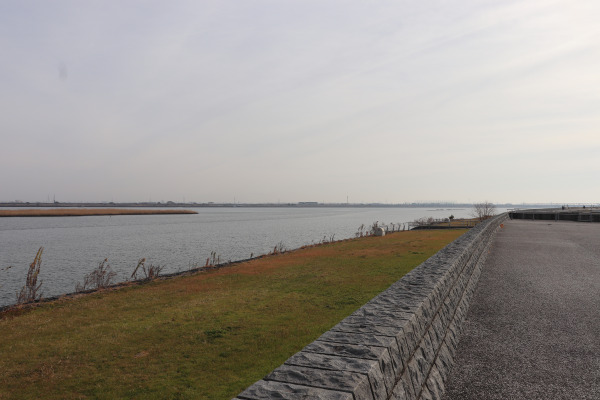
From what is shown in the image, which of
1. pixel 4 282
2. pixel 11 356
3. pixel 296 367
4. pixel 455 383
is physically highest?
pixel 296 367

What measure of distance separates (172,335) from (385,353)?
291 inches

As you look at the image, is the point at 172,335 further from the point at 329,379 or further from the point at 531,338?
the point at 531,338

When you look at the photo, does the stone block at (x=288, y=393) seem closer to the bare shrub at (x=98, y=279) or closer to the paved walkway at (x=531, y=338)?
the paved walkway at (x=531, y=338)

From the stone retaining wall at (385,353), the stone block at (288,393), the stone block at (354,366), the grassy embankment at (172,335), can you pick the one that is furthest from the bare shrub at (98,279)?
the stone block at (288,393)

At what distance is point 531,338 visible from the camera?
6.62 m

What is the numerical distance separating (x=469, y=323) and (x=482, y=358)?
1.79 m

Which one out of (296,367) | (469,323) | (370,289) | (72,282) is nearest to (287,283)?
(370,289)

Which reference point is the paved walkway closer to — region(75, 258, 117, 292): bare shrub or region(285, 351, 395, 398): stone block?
region(285, 351, 395, 398): stone block

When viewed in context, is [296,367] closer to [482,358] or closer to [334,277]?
[482,358]

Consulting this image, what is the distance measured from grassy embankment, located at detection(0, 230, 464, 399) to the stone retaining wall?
3065 mm

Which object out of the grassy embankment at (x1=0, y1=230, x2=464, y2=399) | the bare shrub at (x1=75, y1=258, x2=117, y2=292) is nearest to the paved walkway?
the grassy embankment at (x1=0, y1=230, x2=464, y2=399)

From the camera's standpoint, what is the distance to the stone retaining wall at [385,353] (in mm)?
2855

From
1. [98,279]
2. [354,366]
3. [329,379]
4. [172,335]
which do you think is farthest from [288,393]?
[98,279]

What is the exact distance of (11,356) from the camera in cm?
861
